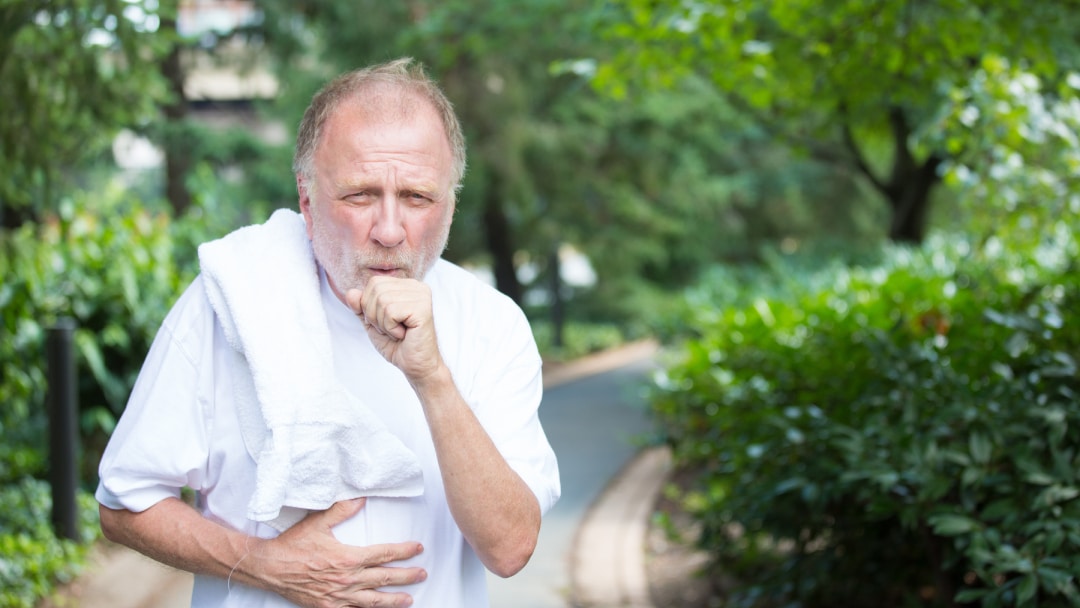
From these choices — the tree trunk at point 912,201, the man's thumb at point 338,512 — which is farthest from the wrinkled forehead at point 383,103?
the tree trunk at point 912,201

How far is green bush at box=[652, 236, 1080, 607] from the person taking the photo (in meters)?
3.13

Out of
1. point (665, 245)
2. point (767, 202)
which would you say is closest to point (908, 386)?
point (665, 245)

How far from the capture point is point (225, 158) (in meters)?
14.8

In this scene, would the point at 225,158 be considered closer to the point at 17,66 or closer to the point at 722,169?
the point at 17,66

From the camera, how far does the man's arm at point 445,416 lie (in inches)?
68.9

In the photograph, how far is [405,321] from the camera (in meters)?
1.75

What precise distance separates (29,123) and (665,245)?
20.0 m

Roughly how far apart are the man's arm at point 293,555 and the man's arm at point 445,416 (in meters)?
0.17

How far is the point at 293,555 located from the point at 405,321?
471mm

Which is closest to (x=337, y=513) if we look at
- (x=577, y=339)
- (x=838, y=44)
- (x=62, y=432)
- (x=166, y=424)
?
(x=166, y=424)

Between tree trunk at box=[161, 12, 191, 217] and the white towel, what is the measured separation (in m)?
13.2

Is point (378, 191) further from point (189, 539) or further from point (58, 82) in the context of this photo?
point (58, 82)

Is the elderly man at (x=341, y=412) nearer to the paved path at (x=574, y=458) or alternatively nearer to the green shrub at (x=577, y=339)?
the paved path at (x=574, y=458)

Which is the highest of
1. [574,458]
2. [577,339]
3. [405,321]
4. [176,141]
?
[405,321]
